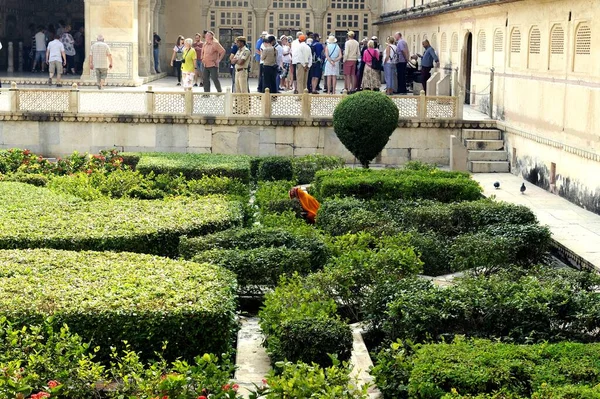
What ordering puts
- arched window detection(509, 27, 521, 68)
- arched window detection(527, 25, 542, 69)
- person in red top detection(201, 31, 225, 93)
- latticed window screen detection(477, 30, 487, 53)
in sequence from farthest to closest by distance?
person in red top detection(201, 31, 225, 93) → latticed window screen detection(477, 30, 487, 53) → arched window detection(509, 27, 521, 68) → arched window detection(527, 25, 542, 69)

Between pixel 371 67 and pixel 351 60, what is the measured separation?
84 centimetres

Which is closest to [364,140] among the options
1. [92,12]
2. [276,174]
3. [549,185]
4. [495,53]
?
[276,174]

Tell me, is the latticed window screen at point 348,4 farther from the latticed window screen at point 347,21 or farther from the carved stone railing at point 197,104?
the carved stone railing at point 197,104

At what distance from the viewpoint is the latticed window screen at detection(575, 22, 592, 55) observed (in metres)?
18.0

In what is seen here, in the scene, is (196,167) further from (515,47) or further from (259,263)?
(515,47)

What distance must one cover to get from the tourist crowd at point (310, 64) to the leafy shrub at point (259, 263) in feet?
43.2

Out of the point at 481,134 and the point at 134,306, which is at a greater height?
the point at 481,134

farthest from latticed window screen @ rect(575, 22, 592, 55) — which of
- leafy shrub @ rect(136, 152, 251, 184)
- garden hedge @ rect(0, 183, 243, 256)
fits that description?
garden hedge @ rect(0, 183, 243, 256)

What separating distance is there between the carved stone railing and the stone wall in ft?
0.70

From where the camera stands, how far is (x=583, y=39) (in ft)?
60.2

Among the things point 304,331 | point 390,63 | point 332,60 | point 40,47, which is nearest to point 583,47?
point 390,63

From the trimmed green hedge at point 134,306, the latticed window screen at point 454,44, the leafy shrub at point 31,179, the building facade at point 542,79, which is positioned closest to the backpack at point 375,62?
the building facade at point 542,79

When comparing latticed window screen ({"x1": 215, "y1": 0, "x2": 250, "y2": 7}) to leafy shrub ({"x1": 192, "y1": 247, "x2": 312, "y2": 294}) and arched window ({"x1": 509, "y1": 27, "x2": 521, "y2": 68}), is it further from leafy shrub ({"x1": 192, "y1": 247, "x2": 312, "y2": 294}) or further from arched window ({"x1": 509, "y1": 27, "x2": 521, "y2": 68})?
Result: leafy shrub ({"x1": 192, "y1": 247, "x2": 312, "y2": 294})

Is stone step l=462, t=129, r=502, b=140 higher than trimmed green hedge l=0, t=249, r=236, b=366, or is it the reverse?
stone step l=462, t=129, r=502, b=140
